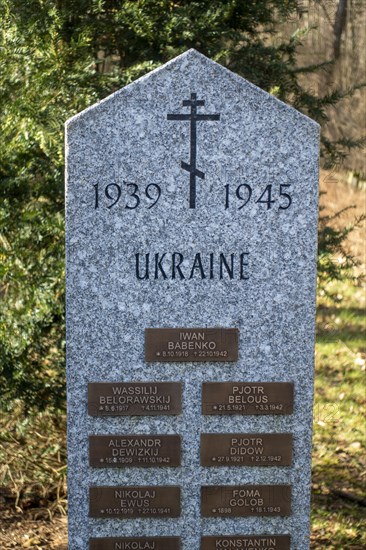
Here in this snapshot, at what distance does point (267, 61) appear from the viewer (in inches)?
178

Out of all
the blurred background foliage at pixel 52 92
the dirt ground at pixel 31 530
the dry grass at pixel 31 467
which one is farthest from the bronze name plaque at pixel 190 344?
the dry grass at pixel 31 467

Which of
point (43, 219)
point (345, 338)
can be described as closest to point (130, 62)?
point (43, 219)

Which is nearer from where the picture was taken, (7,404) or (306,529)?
(306,529)

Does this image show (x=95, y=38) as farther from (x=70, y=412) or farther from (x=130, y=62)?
(x=70, y=412)

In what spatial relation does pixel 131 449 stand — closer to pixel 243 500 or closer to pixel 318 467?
pixel 243 500

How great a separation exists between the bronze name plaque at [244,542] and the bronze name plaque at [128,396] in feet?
1.89

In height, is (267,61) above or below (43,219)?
above

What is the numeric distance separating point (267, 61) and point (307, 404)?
2.13 m

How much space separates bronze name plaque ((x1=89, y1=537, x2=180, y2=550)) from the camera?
10.5 feet

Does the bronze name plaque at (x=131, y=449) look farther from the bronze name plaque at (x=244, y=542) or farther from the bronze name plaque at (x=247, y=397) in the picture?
the bronze name plaque at (x=244, y=542)

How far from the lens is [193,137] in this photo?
3.00 metres

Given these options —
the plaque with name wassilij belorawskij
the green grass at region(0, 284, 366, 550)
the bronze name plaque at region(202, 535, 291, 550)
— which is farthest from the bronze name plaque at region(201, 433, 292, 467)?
the green grass at region(0, 284, 366, 550)

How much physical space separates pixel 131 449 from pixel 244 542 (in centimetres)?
58

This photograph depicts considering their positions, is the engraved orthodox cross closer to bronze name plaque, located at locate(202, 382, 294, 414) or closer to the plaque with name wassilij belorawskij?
the plaque with name wassilij belorawskij
